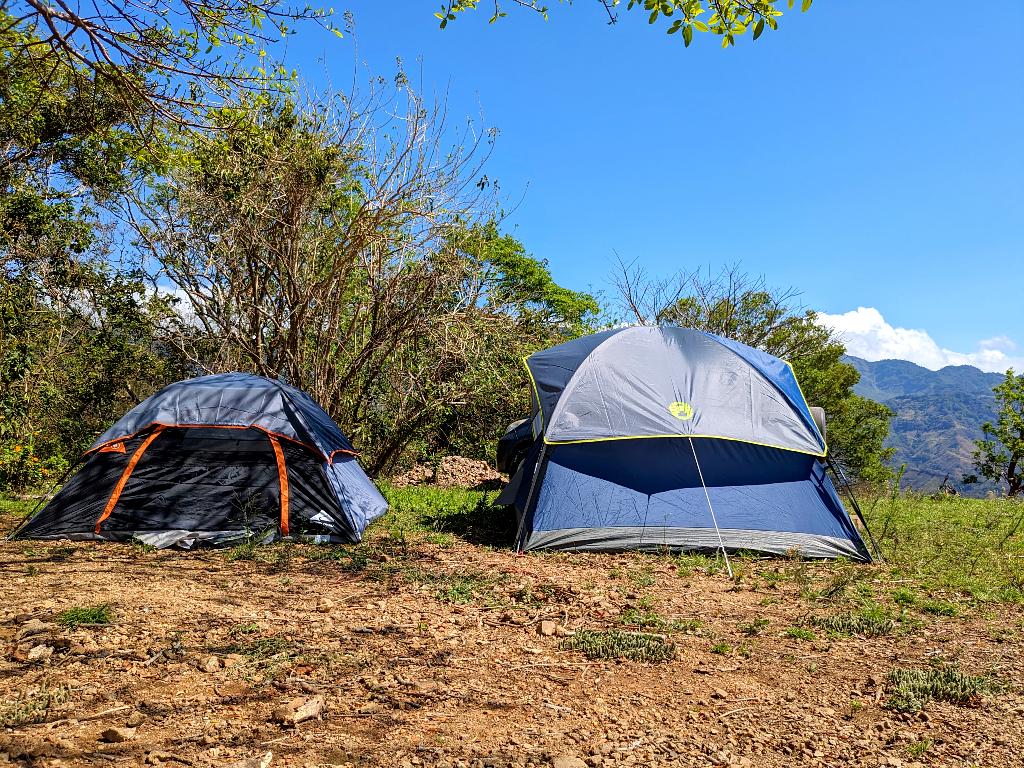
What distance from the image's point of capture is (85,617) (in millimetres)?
4086

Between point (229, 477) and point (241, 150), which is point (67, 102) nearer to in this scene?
point (241, 150)

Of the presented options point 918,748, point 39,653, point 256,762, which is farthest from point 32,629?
point 918,748

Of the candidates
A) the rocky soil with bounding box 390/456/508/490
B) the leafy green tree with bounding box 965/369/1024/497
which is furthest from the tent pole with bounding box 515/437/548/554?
the leafy green tree with bounding box 965/369/1024/497

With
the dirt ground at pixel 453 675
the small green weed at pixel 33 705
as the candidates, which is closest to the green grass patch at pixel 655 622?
the dirt ground at pixel 453 675

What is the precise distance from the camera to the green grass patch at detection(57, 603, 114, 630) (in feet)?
13.1

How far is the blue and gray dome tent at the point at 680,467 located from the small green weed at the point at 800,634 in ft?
7.15

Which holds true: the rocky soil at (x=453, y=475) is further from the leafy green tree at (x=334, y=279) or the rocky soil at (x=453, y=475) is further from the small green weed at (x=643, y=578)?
the small green weed at (x=643, y=578)

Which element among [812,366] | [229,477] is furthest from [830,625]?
[812,366]

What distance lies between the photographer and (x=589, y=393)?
705 centimetres

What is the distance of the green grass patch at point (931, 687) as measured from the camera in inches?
129

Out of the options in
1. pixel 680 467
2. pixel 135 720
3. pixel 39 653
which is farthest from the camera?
pixel 680 467

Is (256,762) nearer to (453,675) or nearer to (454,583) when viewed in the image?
(453,675)

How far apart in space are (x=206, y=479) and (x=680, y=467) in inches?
188

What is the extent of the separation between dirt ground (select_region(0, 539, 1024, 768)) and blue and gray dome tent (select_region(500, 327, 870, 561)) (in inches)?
38.8
